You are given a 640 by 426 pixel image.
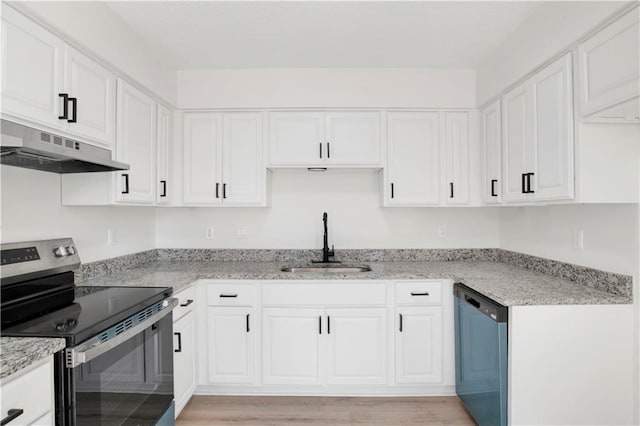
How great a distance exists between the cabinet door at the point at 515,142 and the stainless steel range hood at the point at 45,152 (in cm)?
235

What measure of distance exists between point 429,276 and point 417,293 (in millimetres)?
146

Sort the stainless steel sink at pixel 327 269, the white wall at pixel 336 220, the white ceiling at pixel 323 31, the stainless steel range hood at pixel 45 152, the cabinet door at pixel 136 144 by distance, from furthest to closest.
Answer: the white wall at pixel 336 220 → the stainless steel sink at pixel 327 269 → the cabinet door at pixel 136 144 → the white ceiling at pixel 323 31 → the stainless steel range hood at pixel 45 152

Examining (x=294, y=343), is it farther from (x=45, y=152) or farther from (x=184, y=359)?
(x=45, y=152)

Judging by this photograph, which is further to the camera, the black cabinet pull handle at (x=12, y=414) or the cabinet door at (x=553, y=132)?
the cabinet door at (x=553, y=132)

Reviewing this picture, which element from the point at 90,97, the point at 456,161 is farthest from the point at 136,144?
the point at 456,161

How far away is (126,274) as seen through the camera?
246 cm

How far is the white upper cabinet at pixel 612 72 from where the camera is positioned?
1396 millimetres

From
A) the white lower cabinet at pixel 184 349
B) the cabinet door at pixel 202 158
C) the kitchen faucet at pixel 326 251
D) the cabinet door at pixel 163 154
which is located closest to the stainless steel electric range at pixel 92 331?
the white lower cabinet at pixel 184 349

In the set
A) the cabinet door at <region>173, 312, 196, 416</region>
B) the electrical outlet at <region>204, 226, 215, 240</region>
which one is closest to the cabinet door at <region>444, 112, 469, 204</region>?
the electrical outlet at <region>204, 226, 215, 240</region>

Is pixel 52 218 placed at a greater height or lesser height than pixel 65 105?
lesser

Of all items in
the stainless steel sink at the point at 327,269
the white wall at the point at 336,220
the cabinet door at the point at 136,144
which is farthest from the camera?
the white wall at the point at 336,220

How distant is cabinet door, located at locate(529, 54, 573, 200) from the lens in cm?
176

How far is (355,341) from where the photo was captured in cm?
247

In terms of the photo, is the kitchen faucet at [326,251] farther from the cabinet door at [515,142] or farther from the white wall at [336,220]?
the cabinet door at [515,142]
